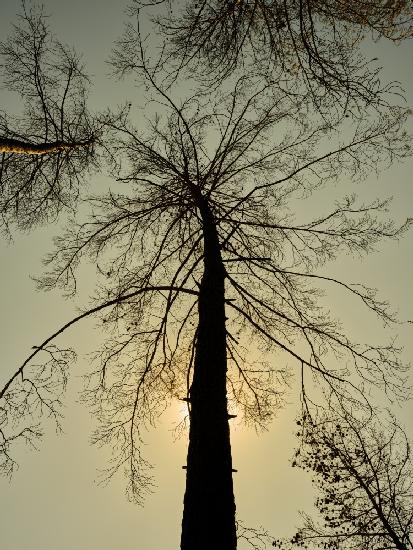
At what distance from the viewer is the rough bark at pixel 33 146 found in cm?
533

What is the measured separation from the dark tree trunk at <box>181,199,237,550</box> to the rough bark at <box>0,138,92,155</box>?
3242mm

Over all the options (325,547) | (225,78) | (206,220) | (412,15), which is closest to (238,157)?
(206,220)

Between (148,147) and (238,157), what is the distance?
1285mm

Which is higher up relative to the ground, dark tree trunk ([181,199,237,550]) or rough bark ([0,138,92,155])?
rough bark ([0,138,92,155])

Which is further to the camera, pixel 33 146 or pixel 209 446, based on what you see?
pixel 33 146

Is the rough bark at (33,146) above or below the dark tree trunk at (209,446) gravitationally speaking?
above

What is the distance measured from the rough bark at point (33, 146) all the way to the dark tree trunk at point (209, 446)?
3.24m

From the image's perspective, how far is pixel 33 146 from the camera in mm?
5641

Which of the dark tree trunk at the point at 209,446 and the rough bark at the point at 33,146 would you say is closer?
the dark tree trunk at the point at 209,446

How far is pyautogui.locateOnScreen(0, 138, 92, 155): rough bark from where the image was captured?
5.33 meters

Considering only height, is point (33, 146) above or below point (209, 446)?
above

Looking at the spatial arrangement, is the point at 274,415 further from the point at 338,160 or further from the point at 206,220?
the point at 338,160

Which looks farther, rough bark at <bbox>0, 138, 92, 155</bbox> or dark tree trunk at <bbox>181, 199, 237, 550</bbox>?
rough bark at <bbox>0, 138, 92, 155</bbox>

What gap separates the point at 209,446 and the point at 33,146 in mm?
4711
